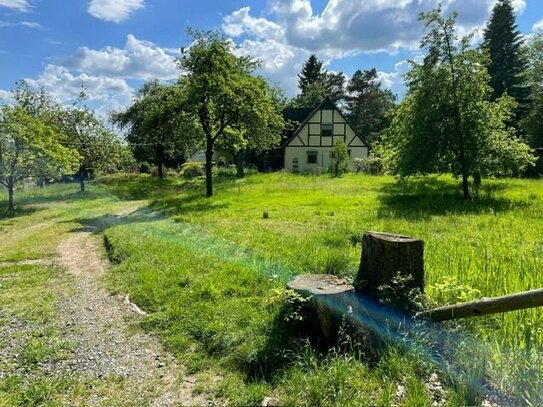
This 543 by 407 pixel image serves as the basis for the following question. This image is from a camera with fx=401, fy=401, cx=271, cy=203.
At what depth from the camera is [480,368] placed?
3.07 meters

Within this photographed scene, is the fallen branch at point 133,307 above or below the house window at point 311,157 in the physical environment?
below

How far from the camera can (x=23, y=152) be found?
19.2 meters

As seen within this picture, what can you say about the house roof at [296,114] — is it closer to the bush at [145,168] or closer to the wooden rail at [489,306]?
the bush at [145,168]

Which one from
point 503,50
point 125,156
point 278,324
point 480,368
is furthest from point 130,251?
point 503,50

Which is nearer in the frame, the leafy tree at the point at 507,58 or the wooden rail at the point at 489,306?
the wooden rail at the point at 489,306

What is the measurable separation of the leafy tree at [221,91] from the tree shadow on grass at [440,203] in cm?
672

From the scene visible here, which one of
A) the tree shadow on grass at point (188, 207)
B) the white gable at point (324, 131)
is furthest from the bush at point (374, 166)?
the tree shadow on grass at point (188, 207)

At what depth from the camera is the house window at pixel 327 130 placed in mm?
38906

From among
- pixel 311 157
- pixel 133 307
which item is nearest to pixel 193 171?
pixel 311 157

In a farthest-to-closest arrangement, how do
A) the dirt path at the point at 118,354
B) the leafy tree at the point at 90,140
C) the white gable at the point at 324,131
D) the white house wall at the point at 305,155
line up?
the white house wall at the point at 305,155, the white gable at the point at 324,131, the leafy tree at the point at 90,140, the dirt path at the point at 118,354

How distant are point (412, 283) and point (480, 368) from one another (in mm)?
913

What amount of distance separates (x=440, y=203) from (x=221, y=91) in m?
9.58

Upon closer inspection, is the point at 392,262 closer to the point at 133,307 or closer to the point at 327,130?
the point at 133,307

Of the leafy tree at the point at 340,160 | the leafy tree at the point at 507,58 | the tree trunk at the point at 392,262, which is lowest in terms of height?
the tree trunk at the point at 392,262
